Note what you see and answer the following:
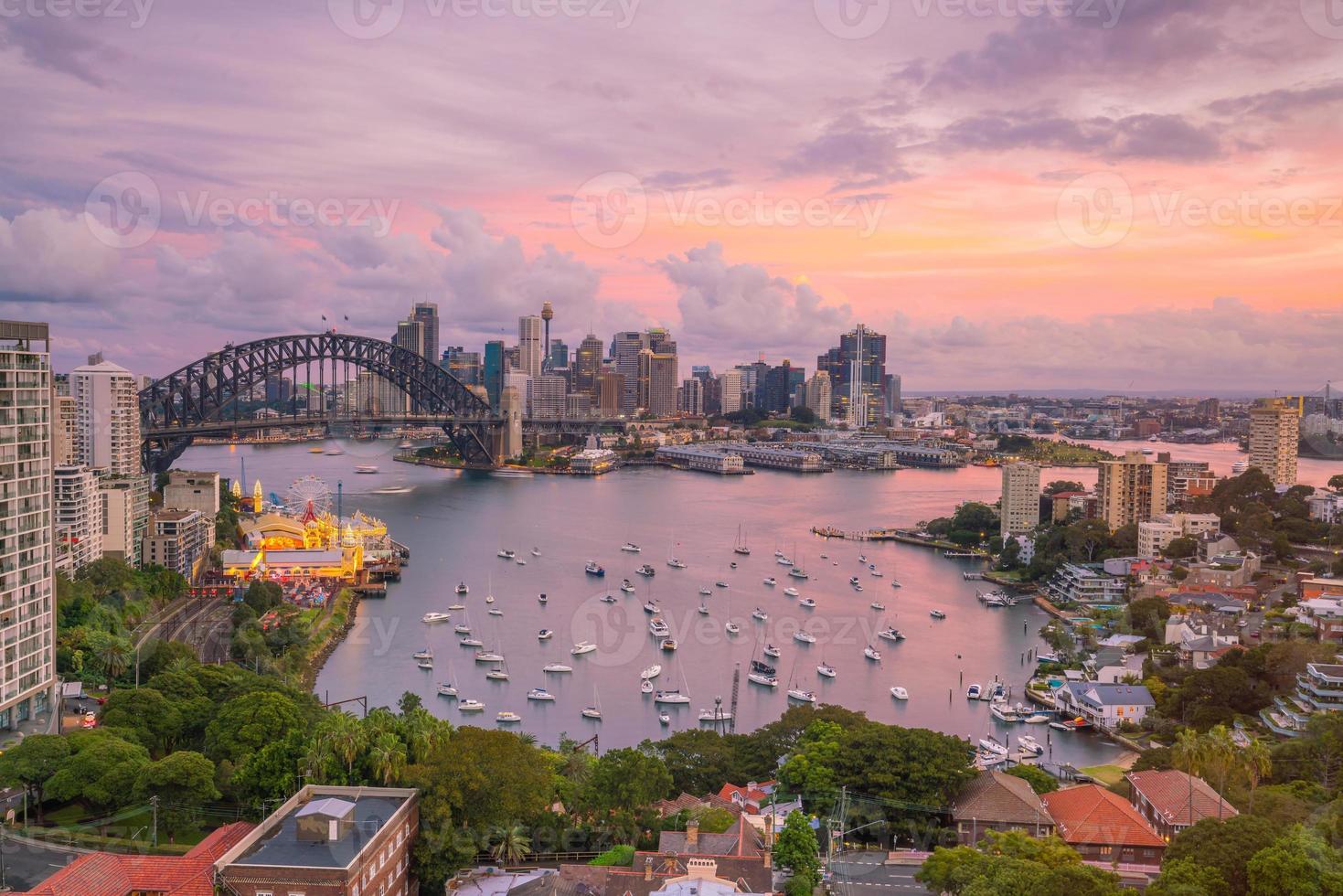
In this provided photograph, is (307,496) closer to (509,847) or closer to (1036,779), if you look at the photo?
(509,847)

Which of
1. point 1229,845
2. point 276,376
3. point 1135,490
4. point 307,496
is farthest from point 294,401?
point 1229,845

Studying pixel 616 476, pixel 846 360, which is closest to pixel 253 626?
pixel 616 476

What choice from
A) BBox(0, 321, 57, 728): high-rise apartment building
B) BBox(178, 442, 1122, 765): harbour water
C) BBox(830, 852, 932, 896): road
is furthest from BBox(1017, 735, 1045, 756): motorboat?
BBox(0, 321, 57, 728): high-rise apartment building

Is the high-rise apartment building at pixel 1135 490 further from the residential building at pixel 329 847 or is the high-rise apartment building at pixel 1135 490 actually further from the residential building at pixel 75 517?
the residential building at pixel 329 847

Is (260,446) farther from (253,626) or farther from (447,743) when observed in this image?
(447,743)

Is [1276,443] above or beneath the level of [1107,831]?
above
